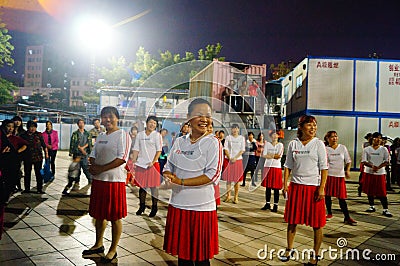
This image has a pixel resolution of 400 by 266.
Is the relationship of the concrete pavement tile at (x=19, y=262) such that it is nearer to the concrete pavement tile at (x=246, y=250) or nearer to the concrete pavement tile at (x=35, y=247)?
the concrete pavement tile at (x=35, y=247)

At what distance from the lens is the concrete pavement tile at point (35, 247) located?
3.88 m

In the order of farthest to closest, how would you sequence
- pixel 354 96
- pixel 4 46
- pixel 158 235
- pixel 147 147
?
pixel 354 96
pixel 4 46
pixel 147 147
pixel 158 235

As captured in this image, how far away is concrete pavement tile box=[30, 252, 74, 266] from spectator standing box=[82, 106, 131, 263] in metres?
0.42

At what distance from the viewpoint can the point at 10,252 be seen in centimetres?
383

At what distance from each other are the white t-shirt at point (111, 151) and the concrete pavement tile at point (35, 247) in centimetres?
117

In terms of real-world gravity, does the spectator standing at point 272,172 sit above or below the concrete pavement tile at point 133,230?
above

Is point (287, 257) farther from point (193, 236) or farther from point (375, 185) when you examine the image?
point (375, 185)

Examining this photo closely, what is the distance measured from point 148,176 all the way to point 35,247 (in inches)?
85.8

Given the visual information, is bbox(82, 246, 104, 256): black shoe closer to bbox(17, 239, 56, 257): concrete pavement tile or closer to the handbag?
bbox(17, 239, 56, 257): concrete pavement tile

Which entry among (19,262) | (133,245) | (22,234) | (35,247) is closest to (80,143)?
(22,234)

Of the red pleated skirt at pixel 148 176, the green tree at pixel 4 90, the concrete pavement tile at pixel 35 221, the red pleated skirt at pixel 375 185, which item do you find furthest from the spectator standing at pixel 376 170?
the green tree at pixel 4 90

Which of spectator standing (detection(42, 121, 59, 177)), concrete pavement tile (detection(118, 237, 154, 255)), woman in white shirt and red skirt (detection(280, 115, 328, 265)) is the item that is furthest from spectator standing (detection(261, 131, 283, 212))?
spectator standing (detection(42, 121, 59, 177))

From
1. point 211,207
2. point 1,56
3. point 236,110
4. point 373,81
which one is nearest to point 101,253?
point 211,207

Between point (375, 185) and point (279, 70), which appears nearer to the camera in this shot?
point (375, 185)
